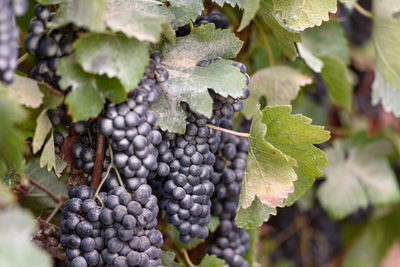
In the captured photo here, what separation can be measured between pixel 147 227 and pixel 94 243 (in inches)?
3.8

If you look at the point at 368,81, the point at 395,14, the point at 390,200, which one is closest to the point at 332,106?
the point at 368,81

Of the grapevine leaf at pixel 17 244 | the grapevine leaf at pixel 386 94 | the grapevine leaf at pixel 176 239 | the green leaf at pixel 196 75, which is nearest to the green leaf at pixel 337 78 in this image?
the grapevine leaf at pixel 386 94

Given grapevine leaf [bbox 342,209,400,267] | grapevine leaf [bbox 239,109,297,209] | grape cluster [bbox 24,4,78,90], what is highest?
grape cluster [bbox 24,4,78,90]

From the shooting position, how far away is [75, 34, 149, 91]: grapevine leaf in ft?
2.50

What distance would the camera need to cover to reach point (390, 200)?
5.46ft

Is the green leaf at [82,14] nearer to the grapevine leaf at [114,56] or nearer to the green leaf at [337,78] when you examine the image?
the grapevine leaf at [114,56]

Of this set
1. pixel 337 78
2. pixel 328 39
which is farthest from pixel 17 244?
pixel 328 39

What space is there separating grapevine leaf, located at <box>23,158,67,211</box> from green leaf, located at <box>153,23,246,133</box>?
0.39 metres

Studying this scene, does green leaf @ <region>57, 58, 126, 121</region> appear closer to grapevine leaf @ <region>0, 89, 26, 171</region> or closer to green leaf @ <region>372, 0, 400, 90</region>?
grapevine leaf @ <region>0, 89, 26, 171</region>

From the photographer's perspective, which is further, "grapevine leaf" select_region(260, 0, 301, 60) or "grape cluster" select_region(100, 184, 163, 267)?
"grapevine leaf" select_region(260, 0, 301, 60)

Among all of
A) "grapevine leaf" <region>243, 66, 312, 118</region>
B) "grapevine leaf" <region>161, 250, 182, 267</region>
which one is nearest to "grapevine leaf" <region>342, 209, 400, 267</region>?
"grapevine leaf" <region>243, 66, 312, 118</region>

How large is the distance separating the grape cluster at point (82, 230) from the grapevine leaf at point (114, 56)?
0.23m

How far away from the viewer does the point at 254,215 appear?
38.5 inches

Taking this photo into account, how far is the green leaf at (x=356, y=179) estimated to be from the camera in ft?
5.40
